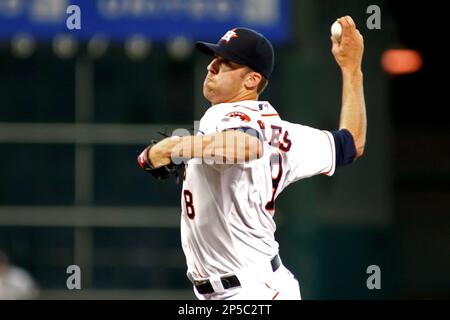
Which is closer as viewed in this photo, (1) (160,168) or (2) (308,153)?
(1) (160,168)

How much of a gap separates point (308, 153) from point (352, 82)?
48cm

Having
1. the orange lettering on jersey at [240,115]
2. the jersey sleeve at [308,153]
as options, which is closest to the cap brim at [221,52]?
the orange lettering on jersey at [240,115]

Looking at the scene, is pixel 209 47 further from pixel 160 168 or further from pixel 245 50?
pixel 160 168

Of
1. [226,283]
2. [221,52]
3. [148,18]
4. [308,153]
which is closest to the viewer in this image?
[226,283]

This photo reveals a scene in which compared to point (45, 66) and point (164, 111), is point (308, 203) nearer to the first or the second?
point (164, 111)

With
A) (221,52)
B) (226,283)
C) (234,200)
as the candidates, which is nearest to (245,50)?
(221,52)

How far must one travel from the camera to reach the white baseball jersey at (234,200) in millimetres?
5902

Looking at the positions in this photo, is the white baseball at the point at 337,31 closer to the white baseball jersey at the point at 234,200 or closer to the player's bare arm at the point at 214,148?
the white baseball jersey at the point at 234,200

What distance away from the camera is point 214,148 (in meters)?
5.53

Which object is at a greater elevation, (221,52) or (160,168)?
(221,52)

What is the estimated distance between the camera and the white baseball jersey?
5902 millimetres

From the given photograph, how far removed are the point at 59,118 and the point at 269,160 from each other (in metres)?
8.55

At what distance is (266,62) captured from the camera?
616cm
